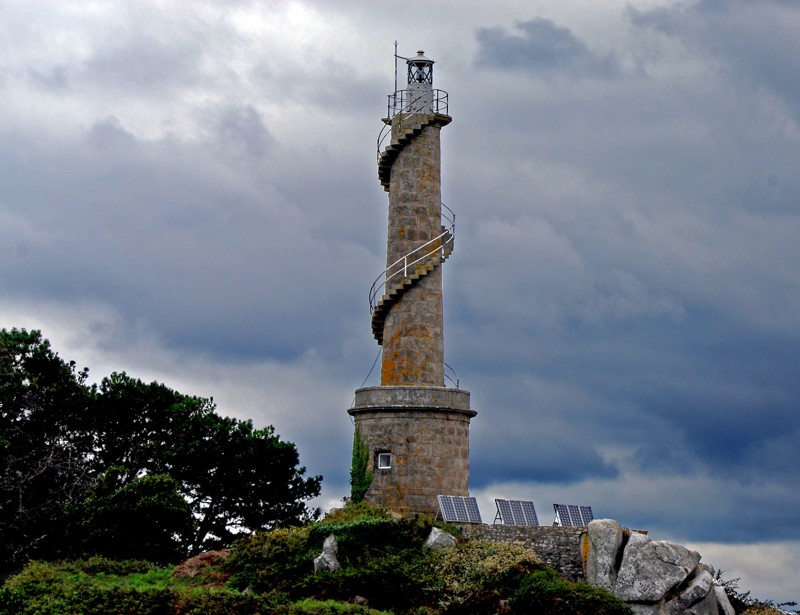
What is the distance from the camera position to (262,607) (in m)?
32.6

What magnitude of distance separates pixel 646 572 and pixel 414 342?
37.3 ft

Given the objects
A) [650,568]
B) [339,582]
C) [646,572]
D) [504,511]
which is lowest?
[339,582]

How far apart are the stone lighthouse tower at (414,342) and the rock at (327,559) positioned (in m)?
4.28

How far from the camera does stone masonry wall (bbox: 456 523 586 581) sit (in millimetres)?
36000

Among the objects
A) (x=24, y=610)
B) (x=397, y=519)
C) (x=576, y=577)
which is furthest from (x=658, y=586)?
(x=24, y=610)

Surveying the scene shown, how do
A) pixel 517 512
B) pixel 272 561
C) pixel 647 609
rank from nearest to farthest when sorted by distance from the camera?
pixel 647 609 → pixel 272 561 → pixel 517 512

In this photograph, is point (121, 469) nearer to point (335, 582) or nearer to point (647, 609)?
point (335, 582)

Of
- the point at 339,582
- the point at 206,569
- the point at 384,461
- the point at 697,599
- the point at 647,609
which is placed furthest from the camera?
the point at 384,461

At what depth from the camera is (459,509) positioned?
3891 centimetres

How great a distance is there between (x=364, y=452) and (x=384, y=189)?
927 cm

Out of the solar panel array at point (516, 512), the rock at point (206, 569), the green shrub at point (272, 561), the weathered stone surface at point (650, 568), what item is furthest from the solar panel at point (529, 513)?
the rock at point (206, 569)

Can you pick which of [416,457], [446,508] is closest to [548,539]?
[446,508]

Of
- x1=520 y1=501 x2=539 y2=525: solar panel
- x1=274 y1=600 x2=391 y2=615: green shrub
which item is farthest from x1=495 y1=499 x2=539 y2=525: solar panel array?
x1=274 y1=600 x2=391 y2=615: green shrub

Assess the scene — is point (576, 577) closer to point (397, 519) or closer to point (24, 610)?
point (397, 519)
